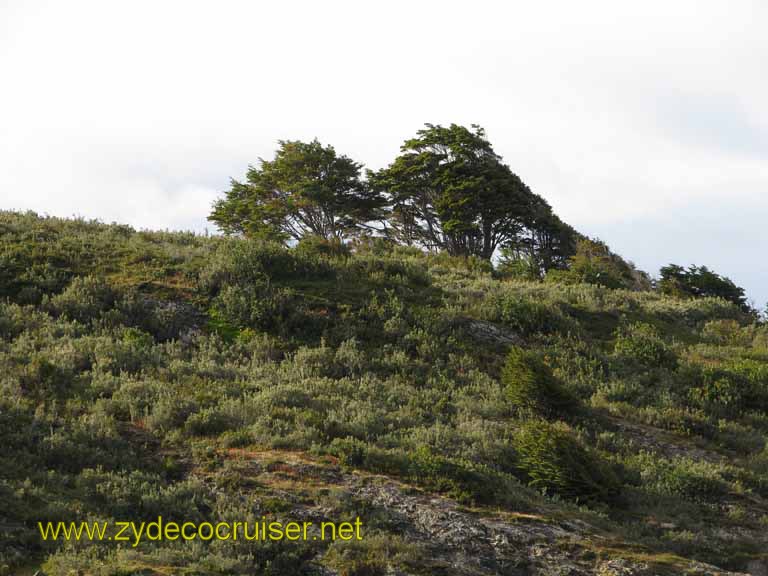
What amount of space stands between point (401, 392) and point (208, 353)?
4035 millimetres

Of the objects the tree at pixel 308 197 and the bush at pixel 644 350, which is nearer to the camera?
the bush at pixel 644 350

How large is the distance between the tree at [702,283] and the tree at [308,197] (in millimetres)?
14971

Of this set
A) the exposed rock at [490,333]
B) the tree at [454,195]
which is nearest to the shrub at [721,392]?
the exposed rock at [490,333]

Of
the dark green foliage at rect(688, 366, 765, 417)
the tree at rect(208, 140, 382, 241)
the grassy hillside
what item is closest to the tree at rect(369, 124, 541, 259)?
Result: the tree at rect(208, 140, 382, 241)

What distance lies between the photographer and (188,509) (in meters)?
8.57

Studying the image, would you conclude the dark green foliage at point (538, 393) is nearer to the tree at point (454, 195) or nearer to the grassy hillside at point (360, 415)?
the grassy hillside at point (360, 415)

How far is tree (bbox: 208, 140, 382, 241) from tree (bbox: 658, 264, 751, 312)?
49.1 feet

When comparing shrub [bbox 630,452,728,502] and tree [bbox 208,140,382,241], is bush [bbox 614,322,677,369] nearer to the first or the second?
shrub [bbox 630,452,728,502]

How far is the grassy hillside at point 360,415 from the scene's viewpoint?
335 inches

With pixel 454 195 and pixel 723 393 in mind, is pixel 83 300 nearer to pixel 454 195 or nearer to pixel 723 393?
pixel 723 393

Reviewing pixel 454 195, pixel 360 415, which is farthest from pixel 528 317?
pixel 454 195

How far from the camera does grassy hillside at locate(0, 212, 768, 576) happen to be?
850 cm

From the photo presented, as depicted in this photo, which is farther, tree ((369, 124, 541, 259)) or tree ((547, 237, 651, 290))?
tree ((369, 124, 541, 259))

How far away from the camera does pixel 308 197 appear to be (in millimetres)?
35938
